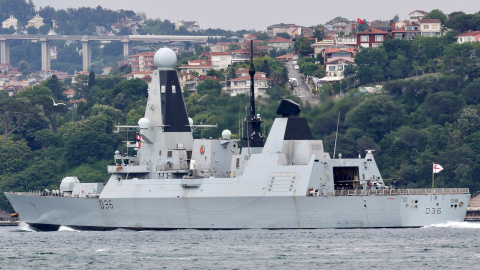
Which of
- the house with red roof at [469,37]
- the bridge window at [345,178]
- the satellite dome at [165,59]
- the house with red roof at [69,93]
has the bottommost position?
the bridge window at [345,178]

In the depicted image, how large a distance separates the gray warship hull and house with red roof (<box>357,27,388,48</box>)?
5895cm

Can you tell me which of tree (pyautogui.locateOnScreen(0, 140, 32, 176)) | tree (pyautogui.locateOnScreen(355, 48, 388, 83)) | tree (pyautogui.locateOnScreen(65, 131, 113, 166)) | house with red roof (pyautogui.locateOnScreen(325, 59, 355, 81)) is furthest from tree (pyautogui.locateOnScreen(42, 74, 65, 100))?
tree (pyautogui.locateOnScreen(355, 48, 388, 83))

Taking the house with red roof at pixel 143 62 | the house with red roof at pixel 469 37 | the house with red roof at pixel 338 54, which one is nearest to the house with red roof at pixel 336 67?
the house with red roof at pixel 338 54

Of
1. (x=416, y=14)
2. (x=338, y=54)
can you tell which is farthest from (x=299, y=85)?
(x=416, y=14)

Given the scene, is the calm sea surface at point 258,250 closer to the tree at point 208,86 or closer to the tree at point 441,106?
the tree at point 441,106

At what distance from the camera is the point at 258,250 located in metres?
46.3

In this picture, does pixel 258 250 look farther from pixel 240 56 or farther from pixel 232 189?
pixel 240 56

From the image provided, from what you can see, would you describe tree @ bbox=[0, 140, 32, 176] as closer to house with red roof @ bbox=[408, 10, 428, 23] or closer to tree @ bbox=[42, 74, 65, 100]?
tree @ bbox=[42, 74, 65, 100]

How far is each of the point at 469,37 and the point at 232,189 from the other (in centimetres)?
5959

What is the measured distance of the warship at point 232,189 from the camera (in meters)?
53.1

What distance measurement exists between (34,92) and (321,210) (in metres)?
62.6

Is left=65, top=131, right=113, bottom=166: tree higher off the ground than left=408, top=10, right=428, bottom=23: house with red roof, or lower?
lower

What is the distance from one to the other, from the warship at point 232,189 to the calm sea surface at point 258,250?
100cm

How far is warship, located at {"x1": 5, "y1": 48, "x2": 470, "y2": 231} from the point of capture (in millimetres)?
53125
